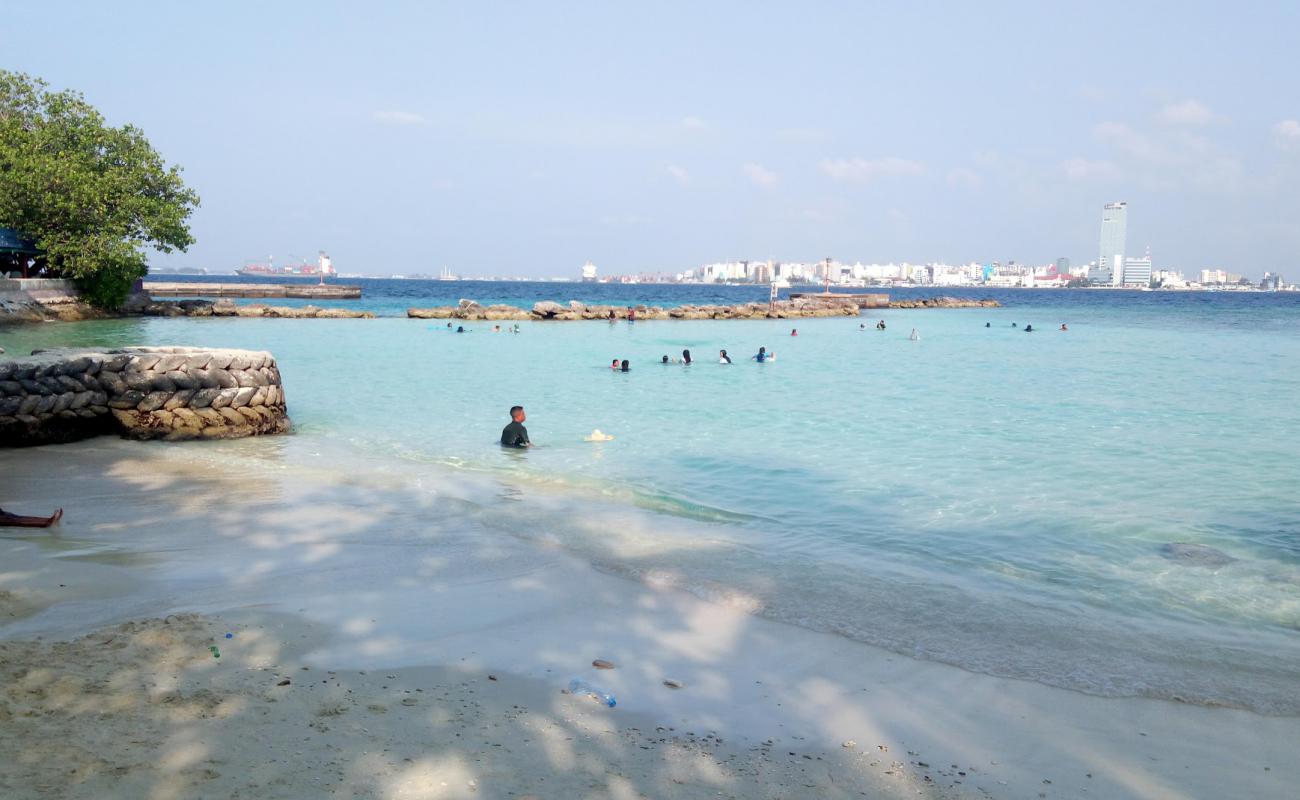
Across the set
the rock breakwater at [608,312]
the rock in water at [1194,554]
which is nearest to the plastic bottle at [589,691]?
the rock in water at [1194,554]

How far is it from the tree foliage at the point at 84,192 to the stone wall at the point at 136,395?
29.2 m

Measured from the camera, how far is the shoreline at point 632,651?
431cm

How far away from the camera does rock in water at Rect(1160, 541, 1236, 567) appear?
8.18 meters

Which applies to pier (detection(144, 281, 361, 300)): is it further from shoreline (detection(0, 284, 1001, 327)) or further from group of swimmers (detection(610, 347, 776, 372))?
group of swimmers (detection(610, 347, 776, 372))

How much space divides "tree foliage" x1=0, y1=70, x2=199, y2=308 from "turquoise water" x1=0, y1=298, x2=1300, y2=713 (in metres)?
13.3

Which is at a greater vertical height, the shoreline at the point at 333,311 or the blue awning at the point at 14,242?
the blue awning at the point at 14,242

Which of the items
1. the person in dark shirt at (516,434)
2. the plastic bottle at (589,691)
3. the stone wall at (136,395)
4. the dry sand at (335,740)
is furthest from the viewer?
the person in dark shirt at (516,434)

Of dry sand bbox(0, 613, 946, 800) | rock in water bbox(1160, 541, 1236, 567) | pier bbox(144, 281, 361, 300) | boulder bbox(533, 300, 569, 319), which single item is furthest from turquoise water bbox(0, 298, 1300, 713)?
pier bbox(144, 281, 361, 300)

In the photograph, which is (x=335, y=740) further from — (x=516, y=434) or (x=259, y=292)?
(x=259, y=292)

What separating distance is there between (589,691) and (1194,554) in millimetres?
6622

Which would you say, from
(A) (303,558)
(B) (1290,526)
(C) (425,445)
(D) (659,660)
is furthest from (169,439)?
(B) (1290,526)

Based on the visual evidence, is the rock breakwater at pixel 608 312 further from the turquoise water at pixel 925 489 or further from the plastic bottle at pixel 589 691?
the plastic bottle at pixel 589 691

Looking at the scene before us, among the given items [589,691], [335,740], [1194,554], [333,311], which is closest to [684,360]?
[1194,554]

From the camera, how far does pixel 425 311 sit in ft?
186
